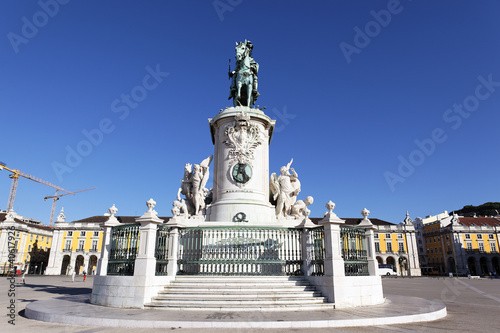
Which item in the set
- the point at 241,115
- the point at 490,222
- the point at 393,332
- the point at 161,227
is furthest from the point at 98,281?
the point at 490,222

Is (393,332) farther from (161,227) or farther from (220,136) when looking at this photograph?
(220,136)

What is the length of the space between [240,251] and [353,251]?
3.88 m

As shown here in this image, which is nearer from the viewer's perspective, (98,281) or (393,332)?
(393,332)

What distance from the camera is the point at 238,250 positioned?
11.2 metres

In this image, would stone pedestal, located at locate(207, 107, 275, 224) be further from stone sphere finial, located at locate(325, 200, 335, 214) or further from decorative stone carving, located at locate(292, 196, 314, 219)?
stone sphere finial, located at locate(325, 200, 335, 214)

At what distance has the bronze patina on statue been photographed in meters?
18.7

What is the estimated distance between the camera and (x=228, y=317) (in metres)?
7.46

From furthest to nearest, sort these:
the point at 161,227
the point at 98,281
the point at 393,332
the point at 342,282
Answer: the point at 161,227 → the point at 98,281 → the point at 342,282 → the point at 393,332

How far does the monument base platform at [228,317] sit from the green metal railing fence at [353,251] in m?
1.81

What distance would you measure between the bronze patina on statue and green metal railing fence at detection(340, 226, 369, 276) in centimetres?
1001

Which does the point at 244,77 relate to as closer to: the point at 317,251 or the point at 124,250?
the point at 317,251

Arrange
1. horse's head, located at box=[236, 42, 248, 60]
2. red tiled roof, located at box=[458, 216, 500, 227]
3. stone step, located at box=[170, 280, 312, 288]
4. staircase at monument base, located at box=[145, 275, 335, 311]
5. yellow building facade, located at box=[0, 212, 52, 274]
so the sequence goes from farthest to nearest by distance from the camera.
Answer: red tiled roof, located at box=[458, 216, 500, 227], yellow building facade, located at box=[0, 212, 52, 274], horse's head, located at box=[236, 42, 248, 60], stone step, located at box=[170, 280, 312, 288], staircase at monument base, located at box=[145, 275, 335, 311]

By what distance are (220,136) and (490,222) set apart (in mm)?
85596

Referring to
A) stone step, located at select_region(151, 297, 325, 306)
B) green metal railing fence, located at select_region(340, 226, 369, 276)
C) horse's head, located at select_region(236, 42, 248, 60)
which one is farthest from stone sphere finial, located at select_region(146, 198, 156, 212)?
horse's head, located at select_region(236, 42, 248, 60)
